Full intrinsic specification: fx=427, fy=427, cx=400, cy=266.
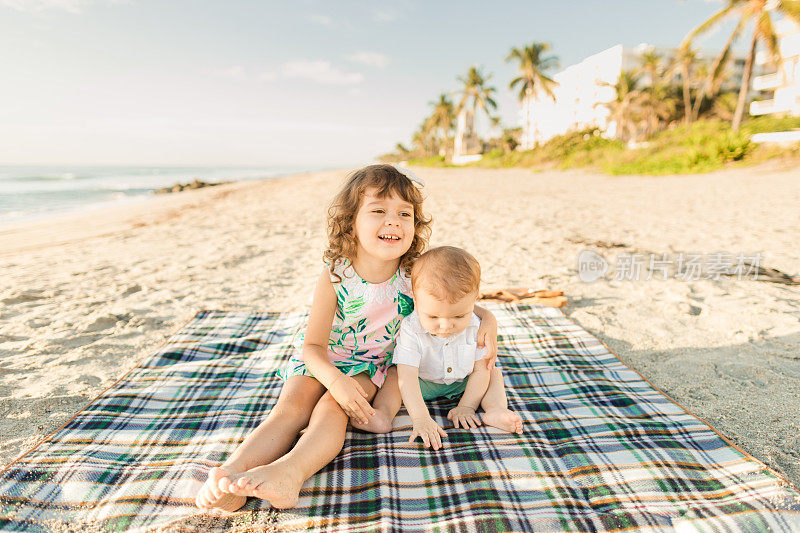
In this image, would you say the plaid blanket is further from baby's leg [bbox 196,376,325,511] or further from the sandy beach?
the sandy beach

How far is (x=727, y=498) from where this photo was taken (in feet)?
5.23

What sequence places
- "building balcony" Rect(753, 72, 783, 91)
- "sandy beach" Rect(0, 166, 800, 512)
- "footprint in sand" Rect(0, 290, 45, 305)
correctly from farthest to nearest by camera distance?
"building balcony" Rect(753, 72, 783, 91) < "footprint in sand" Rect(0, 290, 45, 305) < "sandy beach" Rect(0, 166, 800, 512)

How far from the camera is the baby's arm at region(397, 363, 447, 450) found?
1.89 meters

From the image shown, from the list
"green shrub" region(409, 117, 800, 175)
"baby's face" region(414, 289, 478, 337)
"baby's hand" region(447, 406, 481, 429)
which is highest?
"green shrub" region(409, 117, 800, 175)

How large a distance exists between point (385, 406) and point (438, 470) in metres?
0.41

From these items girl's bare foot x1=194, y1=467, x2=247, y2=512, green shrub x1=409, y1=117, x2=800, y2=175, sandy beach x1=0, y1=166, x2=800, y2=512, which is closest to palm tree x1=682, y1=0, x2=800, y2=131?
green shrub x1=409, y1=117, x2=800, y2=175

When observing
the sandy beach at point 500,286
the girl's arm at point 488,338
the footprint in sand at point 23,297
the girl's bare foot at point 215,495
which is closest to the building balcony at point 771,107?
the sandy beach at point 500,286

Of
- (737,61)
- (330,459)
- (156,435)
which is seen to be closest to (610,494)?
(330,459)

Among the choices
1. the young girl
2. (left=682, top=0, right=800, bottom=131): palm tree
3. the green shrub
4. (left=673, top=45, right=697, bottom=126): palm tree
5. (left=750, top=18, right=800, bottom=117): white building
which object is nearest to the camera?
the young girl

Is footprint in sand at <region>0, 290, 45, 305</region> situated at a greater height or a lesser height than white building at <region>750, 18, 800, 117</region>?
lesser

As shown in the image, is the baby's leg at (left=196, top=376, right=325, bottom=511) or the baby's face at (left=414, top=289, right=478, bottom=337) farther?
the baby's face at (left=414, top=289, right=478, bottom=337)

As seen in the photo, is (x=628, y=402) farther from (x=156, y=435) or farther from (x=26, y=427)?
(x=26, y=427)

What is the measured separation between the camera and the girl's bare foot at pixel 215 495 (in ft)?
4.87

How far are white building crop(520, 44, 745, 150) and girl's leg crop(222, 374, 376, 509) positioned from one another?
3597cm
